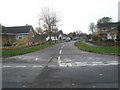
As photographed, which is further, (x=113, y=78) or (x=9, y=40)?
(x=9, y=40)

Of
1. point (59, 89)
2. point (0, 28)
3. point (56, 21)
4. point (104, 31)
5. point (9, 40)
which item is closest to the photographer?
point (59, 89)

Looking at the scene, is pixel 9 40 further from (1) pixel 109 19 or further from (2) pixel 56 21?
(1) pixel 109 19

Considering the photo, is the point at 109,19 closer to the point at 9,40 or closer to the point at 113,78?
the point at 9,40

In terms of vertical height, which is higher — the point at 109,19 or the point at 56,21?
the point at 109,19

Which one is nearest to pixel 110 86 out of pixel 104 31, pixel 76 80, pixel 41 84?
pixel 76 80

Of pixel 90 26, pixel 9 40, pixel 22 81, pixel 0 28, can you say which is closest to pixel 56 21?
pixel 9 40

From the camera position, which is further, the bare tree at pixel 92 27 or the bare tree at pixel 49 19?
the bare tree at pixel 92 27

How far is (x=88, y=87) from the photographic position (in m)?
4.50

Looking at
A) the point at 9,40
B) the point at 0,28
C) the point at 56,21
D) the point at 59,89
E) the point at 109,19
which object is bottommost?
the point at 59,89

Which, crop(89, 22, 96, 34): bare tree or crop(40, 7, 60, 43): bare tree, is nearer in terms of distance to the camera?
crop(40, 7, 60, 43): bare tree

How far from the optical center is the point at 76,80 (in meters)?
5.27

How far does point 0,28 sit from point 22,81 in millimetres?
22455

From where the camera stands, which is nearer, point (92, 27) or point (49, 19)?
point (49, 19)

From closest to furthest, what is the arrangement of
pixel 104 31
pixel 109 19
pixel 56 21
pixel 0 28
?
pixel 0 28, pixel 56 21, pixel 104 31, pixel 109 19
